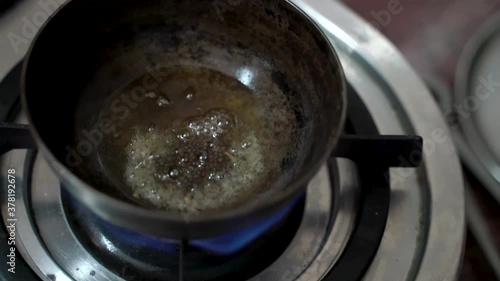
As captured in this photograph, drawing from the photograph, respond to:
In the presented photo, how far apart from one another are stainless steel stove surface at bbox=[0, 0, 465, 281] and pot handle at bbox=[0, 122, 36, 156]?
0.04 meters

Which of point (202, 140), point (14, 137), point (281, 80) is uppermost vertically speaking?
point (281, 80)

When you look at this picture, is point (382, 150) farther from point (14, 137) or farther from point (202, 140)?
point (14, 137)

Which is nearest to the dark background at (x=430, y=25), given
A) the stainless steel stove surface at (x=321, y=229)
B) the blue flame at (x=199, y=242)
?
the stainless steel stove surface at (x=321, y=229)

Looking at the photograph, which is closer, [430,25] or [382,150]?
[382,150]

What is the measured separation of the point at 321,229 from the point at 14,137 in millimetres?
302

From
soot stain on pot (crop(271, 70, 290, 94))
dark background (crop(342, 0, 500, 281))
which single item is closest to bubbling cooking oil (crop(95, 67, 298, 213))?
soot stain on pot (crop(271, 70, 290, 94))

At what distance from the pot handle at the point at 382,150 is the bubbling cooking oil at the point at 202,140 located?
0.06 metres

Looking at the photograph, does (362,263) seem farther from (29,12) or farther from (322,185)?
(29,12)

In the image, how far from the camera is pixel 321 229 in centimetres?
52

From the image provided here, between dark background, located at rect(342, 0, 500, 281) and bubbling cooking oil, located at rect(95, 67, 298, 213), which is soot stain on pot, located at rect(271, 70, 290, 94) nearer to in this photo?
bubbling cooking oil, located at rect(95, 67, 298, 213)

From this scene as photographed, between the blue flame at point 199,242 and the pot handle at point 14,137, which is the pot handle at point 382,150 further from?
the pot handle at point 14,137

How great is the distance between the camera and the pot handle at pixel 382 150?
50cm

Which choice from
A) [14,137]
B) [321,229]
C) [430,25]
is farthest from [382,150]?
[430,25]

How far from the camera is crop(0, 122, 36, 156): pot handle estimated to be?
0.47 metres
